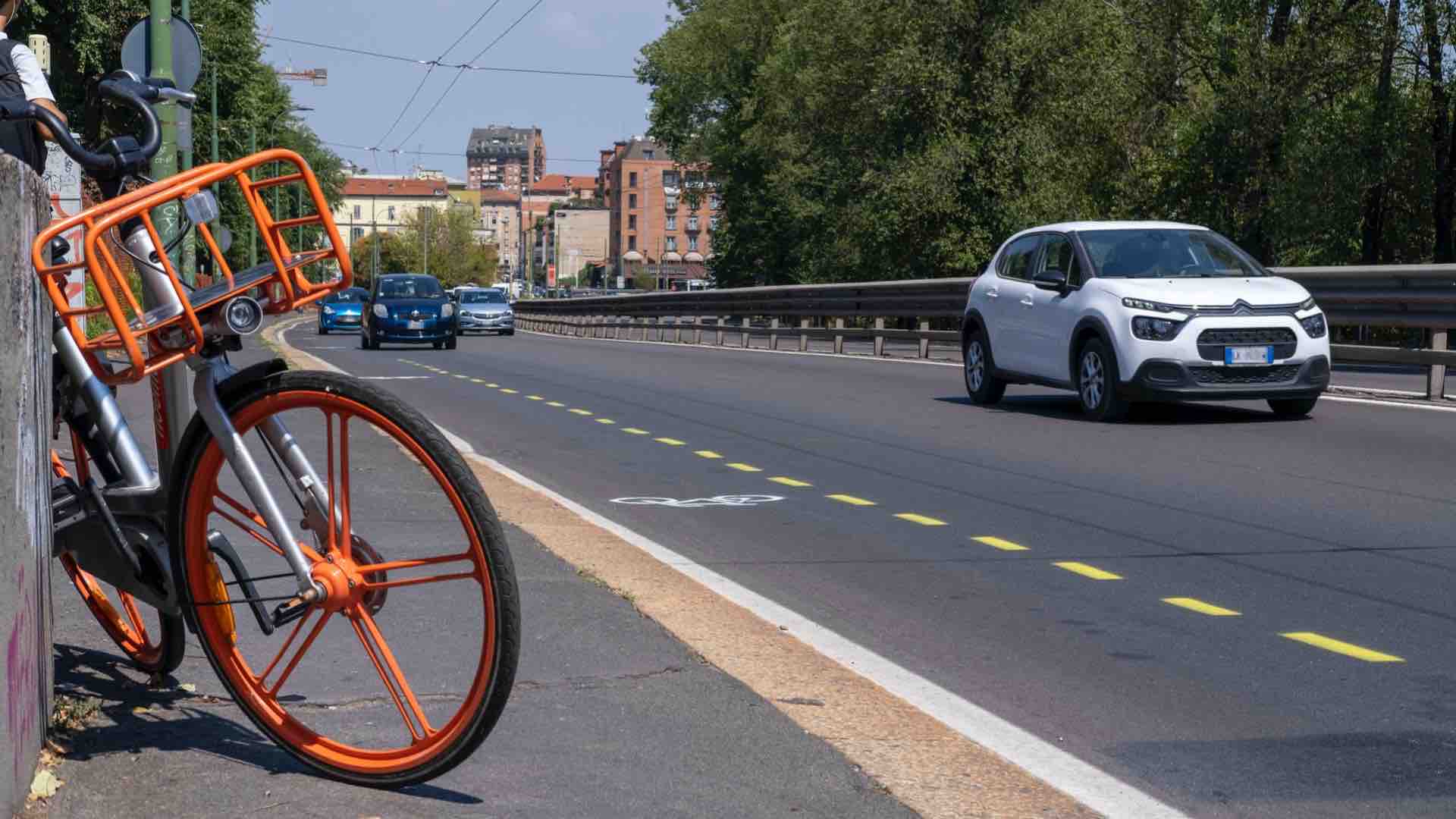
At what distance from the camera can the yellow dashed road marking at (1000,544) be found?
7.95 metres

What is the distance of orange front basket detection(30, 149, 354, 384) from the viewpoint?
3646mm

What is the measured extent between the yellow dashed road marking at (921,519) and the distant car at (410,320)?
1081 inches

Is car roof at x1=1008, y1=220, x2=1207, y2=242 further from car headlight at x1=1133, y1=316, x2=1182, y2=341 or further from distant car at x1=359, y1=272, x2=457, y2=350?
distant car at x1=359, y1=272, x2=457, y2=350

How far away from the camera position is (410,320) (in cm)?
3578

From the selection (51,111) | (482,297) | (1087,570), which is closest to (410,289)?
(482,297)

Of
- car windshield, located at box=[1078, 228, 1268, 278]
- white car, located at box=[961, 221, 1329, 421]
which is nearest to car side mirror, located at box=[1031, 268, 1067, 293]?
white car, located at box=[961, 221, 1329, 421]

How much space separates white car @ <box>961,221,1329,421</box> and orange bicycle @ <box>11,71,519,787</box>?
10.2m

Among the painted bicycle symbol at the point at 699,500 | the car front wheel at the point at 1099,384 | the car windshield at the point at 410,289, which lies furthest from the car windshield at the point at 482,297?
the painted bicycle symbol at the point at 699,500

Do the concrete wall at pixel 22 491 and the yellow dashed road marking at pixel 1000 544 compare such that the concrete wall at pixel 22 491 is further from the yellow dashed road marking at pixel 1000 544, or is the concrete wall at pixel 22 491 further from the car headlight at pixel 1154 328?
the car headlight at pixel 1154 328

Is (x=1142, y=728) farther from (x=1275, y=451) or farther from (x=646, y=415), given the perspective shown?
(x=646, y=415)

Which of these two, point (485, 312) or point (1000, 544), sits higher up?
point (1000, 544)

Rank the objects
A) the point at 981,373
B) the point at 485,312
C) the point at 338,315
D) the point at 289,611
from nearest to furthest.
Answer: the point at 289,611 → the point at 981,373 → the point at 485,312 → the point at 338,315

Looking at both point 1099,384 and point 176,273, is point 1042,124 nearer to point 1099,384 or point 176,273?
point 1099,384

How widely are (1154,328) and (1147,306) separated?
23 cm
